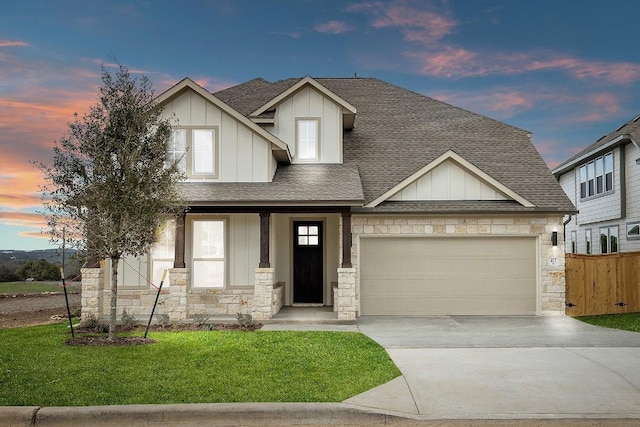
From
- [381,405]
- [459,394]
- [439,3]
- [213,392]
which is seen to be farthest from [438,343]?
[439,3]

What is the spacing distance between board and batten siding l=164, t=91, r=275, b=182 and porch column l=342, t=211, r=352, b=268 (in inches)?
98.6

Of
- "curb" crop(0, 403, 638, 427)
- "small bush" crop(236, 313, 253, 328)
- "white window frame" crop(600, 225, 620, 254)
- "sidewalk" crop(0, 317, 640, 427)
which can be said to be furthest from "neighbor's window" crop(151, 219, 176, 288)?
"white window frame" crop(600, 225, 620, 254)

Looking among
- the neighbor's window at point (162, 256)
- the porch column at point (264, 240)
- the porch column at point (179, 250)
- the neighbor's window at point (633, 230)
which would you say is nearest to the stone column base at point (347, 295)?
the porch column at point (264, 240)

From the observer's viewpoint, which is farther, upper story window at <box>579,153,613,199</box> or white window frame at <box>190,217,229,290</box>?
upper story window at <box>579,153,613,199</box>

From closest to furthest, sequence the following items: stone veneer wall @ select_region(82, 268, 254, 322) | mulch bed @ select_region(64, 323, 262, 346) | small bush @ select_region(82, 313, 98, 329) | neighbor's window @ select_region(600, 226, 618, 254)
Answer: mulch bed @ select_region(64, 323, 262, 346), small bush @ select_region(82, 313, 98, 329), stone veneer wall @ select_region(82, 268, 254, 322), neighbor's window @ select_region(600, 226, 618, 254)

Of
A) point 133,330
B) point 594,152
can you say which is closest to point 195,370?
point 133,330

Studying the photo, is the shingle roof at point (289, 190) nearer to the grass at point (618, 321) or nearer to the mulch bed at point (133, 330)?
the mulch bed at point (133, 330)

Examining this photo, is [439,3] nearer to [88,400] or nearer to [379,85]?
[379,85]

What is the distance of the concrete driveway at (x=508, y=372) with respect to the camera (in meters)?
6.82

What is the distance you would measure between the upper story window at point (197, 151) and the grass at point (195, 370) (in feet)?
17.7

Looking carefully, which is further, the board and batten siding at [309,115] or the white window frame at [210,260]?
the board and batten siding at [309,115]

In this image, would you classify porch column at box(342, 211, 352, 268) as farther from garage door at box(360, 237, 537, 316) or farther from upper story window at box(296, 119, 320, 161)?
upper story window at box(296, 119, 320, 161)

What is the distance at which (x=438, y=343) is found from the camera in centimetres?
1139

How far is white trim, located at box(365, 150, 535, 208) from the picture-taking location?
15.9 meters
